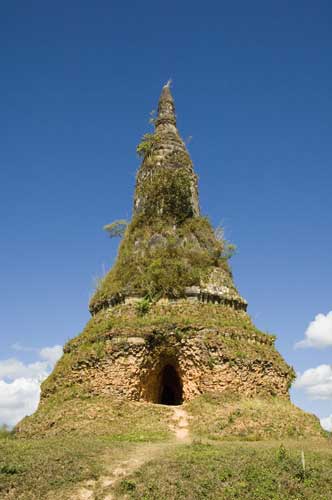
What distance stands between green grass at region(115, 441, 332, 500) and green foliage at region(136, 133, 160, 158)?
16.9 metres

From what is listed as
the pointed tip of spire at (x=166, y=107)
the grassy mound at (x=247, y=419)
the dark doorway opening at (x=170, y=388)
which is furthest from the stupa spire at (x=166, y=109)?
the grassy mound at (x=247, y=419)

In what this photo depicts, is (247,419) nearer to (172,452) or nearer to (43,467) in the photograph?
(172,452)

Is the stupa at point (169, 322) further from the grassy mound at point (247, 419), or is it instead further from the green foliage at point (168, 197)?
the grassy mound at point (247, 419)

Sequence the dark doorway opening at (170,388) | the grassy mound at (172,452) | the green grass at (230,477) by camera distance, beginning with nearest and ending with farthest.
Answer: the green grass at (230,477), the grassy mound at (172,452), the dark doorway opening at (170,388)

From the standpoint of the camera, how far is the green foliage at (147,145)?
25.6 metres

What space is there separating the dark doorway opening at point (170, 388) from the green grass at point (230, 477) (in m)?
8.67

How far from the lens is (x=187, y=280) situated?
66.9 feet

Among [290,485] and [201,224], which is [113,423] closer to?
[290,485]

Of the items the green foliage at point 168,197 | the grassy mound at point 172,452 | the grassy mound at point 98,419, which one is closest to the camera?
the grassy mound at point 172,452

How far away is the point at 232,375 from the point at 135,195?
446 inches

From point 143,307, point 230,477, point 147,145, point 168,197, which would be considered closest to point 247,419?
point 230,477

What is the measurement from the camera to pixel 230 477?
34.2ft

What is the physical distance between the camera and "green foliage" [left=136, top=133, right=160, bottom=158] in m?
25.6

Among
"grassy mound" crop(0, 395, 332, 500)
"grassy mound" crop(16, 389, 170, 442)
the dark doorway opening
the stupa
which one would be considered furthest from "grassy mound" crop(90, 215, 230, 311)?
"grassy mound" crop(0, 395, 332, 500)
